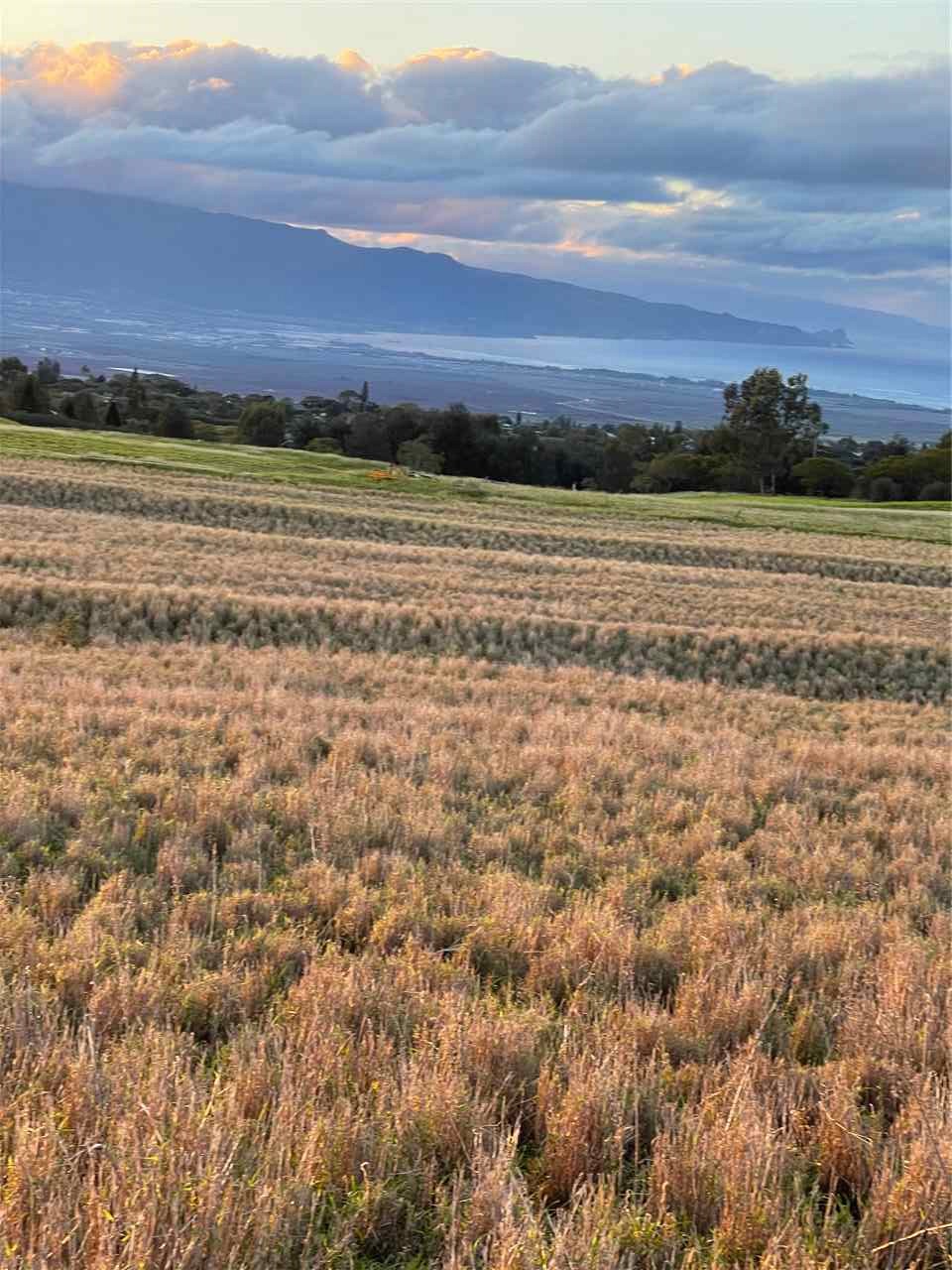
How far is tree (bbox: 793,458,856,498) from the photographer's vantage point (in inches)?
3575

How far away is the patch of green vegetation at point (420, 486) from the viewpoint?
45750mm

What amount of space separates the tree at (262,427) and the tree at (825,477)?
47219 millimetres

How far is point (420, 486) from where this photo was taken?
168ft

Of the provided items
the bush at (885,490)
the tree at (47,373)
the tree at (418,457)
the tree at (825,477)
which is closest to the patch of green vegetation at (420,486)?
the tree at (418,457)

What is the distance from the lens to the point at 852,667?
2011 centimetres

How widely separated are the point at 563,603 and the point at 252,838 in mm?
16909

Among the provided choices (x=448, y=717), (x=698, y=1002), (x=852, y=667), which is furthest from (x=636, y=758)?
(x=852, y=667)

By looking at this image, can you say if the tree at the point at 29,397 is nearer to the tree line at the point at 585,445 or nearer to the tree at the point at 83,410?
the tree line at the point at 585,445

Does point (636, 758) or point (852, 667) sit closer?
point (636, 758)

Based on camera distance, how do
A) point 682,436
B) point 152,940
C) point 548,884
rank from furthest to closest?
point 682,436
point 548,884
point 152,940

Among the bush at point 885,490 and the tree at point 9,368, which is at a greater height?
the tree at point 9,368

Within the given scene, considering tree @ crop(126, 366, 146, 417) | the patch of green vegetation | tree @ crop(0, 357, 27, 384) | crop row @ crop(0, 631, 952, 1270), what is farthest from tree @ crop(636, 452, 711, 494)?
crop row @ crop(0, 631, 952, 1270)

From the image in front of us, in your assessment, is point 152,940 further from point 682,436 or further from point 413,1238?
point 682,436

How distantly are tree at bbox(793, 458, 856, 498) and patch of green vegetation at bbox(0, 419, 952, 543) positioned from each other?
3267 centimetres
